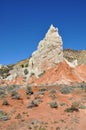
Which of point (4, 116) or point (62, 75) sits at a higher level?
point (62, 75)

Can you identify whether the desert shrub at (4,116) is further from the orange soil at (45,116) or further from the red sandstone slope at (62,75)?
the red sandstone slope at (62,75)

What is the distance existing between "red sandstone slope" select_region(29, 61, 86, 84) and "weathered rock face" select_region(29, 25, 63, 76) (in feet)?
8.77

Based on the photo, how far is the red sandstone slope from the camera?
57.6 meters

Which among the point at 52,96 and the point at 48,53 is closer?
the point at 52,96

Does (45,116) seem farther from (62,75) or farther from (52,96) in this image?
(62,75)

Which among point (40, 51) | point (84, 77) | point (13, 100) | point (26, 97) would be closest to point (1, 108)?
point (13, 100)

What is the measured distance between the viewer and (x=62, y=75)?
57906mm

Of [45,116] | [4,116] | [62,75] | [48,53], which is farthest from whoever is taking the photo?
[48,53]

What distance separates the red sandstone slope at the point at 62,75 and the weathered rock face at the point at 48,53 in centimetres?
267

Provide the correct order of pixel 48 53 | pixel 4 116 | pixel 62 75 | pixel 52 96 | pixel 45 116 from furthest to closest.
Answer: pixel 48 53, pixel 62 75, pixel 52 96, pixel 45 116, pixel 4 116

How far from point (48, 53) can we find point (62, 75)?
373 inches

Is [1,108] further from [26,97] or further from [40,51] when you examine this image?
[40,51]

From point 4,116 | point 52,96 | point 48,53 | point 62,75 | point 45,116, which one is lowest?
point 45,116

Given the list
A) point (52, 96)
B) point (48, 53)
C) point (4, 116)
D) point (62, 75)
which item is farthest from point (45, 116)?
point (48, 53)
